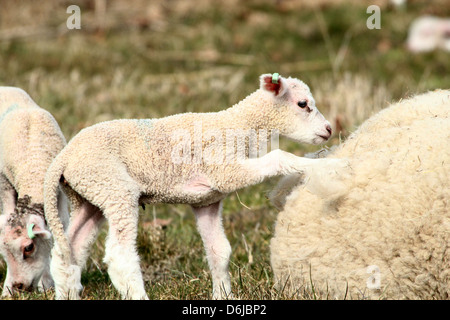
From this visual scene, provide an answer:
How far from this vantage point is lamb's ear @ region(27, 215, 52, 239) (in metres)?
4.10

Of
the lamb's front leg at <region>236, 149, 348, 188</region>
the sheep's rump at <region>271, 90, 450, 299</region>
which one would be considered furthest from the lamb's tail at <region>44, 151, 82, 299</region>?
the sheep's rump at <region>271, 90, 450, 299</region>

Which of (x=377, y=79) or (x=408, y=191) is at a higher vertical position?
(x=408, y=191)

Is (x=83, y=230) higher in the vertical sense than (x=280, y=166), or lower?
lower

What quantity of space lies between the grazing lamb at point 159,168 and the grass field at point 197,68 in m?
0.37

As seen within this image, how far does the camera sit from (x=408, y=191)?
3.28 m

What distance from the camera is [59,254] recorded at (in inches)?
140

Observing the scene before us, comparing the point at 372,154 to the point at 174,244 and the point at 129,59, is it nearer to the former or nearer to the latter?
the point at 174,244

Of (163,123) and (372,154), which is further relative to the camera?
(163,123)

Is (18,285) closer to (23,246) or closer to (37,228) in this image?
(23,246)

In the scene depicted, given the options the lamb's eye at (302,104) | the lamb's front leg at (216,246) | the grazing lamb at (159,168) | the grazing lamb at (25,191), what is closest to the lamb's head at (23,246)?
the grazing lamb at (25,191)

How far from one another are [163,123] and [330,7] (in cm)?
1006

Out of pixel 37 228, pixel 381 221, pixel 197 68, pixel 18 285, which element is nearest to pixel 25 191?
pixel 37 228

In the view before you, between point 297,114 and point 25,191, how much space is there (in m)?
1.83

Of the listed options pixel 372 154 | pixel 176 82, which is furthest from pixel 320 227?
pixel 176 82
